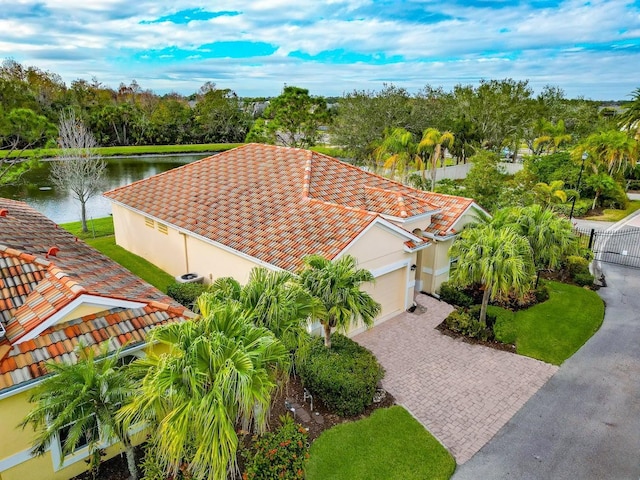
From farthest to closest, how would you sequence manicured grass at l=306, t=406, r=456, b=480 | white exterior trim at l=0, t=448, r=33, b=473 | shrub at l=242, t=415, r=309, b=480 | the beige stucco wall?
the beige stucco wall < manicured grass at l=306, t=406, r=456, b=480 < shrub at l=242, t=415, r=309, b=480 < white exterior trim at l=0, t=448, r=33, b=473

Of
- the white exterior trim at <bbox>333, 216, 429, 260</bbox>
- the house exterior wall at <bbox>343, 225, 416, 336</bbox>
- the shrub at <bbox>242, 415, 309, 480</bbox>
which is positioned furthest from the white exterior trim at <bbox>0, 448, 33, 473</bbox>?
the house exterior wall at <bbox>343, 225, 416, 336</bbox>

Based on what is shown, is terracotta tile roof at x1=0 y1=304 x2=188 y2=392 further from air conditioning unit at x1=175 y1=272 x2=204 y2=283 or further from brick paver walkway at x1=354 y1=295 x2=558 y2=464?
air conditioning unit at x1=175 y1=272 x2=204 y2=283

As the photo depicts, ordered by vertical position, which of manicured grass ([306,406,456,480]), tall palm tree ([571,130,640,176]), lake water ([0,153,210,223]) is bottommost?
lake water ([0,153,210,223])

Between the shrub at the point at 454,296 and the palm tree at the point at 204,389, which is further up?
the palm tree at the point at 204,389

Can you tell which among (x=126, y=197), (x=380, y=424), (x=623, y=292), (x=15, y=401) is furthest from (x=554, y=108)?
(x=15, y=401)

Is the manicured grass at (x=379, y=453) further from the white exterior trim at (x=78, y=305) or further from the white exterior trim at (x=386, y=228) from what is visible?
the white exterior trim at (x=78, y=305)

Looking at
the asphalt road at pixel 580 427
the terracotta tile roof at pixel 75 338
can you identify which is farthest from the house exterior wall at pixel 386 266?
the terracotta tile roof at pixel 75 338
